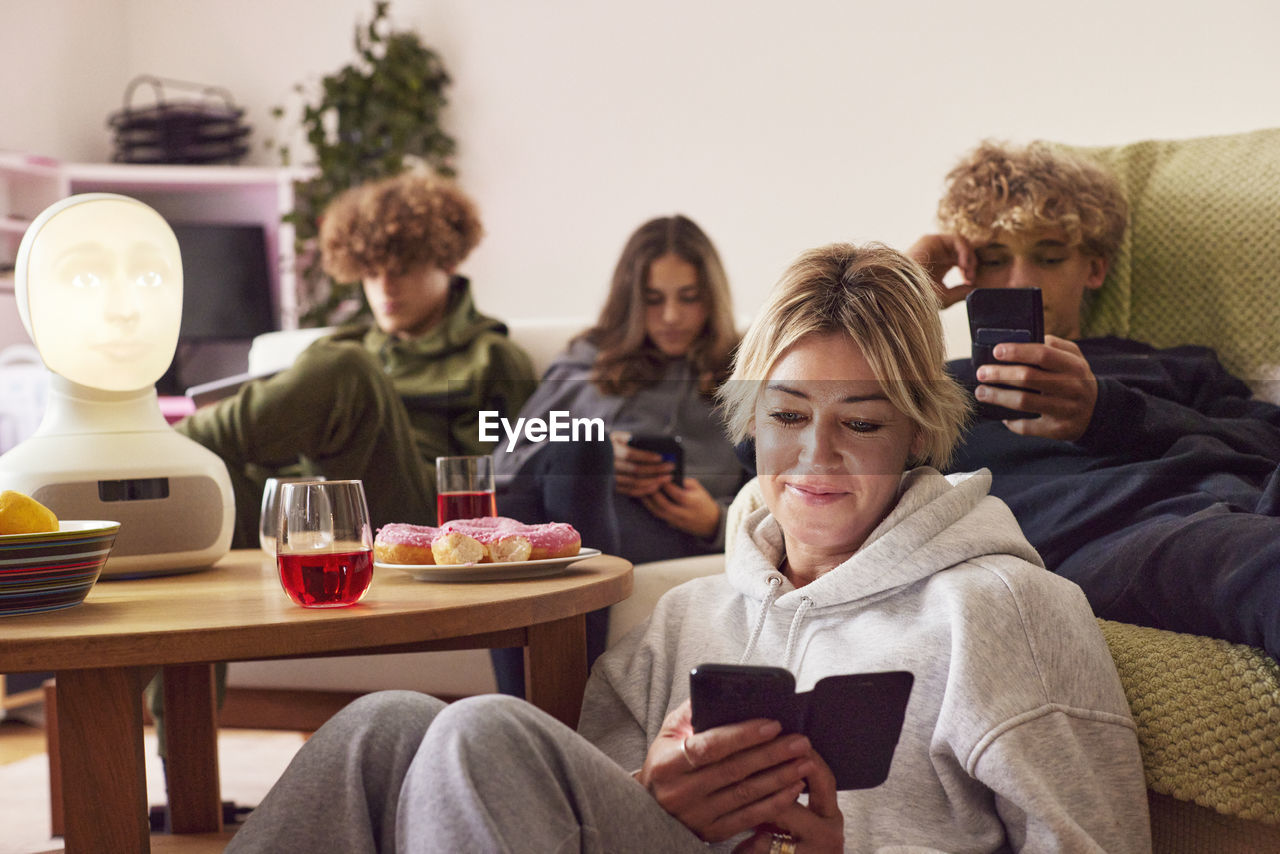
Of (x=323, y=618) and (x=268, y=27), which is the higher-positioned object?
(x=268, y=27)

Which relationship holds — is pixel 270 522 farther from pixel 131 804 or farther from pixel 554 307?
pixel 554 307

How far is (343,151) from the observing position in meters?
3.44

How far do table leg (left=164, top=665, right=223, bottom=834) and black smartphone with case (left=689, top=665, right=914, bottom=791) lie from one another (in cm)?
84

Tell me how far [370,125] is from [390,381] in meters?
1.66

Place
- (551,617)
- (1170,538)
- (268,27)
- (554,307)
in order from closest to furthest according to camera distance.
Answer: (551,617) → (1170,538) → (554,307) → (268,27)

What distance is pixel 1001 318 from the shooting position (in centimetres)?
138

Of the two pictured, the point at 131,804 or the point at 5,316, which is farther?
the point at 5,316

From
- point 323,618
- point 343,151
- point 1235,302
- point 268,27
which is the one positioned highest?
point 268,27

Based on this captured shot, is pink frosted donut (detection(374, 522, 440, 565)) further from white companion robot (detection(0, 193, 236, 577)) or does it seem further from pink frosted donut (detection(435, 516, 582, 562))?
white companion robot (detection(0, 193, 236, 577))

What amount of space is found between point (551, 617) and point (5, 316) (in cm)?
309

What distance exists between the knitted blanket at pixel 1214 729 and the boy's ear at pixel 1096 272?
78 cm

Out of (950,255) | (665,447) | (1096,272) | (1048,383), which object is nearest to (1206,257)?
(1096,272)

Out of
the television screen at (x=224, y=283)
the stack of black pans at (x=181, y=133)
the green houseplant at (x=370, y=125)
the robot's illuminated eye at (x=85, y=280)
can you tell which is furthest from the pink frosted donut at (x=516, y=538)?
the stack of black pans at (x=181, y=133)

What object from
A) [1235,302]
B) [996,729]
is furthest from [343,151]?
[996,729]
